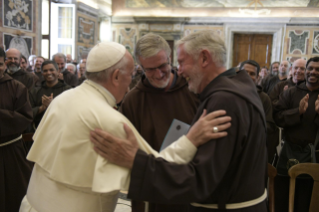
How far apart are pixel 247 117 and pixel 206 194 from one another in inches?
16.3

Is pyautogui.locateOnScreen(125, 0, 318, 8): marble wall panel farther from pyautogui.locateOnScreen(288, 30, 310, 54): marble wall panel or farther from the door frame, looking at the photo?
pyautogui.locateOnScreen(288, 30, 310, 54): marble wall panel

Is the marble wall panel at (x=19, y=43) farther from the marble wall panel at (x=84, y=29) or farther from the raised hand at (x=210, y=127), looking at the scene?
the raised hand at (x=210, y=127)

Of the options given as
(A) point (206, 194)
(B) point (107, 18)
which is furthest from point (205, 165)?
(B) point (107, 18)

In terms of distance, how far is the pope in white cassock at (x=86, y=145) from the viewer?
1.48m

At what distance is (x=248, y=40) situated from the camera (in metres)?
16.1

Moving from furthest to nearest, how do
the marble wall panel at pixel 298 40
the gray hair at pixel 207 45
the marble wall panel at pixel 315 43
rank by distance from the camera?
the marble wall panel at pixel 298 40 < the marble wall panel at pixel 315 43 < the gray hair at pixel 207 45

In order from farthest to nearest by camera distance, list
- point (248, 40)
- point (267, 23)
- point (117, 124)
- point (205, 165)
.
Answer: point (248, 40) < point (267, 23) < point (117, 124) < point (205, 165)

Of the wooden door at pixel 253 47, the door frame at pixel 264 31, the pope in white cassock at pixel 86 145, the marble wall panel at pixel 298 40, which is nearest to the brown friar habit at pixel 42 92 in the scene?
the pope in white cassock at pixel 86 145

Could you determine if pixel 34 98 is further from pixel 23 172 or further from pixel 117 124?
pixel 117 124

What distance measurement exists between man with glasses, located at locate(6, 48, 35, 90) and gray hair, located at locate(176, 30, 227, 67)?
197 inches

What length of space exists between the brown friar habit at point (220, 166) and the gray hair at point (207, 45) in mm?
128

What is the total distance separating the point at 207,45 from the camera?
1.58 metres

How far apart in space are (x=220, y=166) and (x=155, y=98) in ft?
3.53

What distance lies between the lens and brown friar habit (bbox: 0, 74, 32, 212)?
11.0ft
